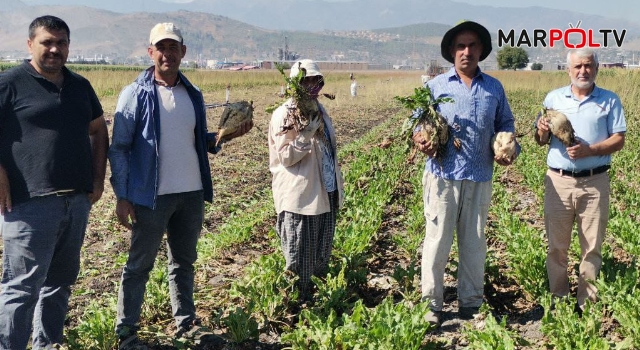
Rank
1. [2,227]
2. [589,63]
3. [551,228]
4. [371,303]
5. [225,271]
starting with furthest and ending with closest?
1. [225,271]
2. [371,303]
3. [551,228]
4. [589,63]
5. [2,227]

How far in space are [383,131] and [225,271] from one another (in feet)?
39.4

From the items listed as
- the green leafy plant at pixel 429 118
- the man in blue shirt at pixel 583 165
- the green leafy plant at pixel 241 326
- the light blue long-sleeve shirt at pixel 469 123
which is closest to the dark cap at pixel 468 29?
the light blue long-sleeve shirt at pixel 469 123

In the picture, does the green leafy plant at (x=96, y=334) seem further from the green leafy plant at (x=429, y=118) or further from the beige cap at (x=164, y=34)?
the green leafy plant at (x=429, y=118)

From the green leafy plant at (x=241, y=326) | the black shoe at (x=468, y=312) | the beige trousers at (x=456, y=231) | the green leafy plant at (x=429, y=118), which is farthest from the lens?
the black shoe at (x=468, y=312)

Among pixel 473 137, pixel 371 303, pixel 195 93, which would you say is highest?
pixel 195 93

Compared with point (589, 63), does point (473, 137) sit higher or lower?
lower

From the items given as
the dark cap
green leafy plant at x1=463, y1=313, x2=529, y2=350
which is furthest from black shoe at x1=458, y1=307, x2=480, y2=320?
the dark cap

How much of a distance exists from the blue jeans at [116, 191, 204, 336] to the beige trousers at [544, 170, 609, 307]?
258 centimetres

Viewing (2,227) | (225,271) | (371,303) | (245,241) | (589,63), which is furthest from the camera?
(245,241)

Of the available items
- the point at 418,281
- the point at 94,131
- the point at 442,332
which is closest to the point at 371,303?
the point at 418,281

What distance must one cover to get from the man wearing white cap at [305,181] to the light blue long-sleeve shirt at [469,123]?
86 cm

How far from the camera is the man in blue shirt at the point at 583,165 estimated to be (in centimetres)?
443

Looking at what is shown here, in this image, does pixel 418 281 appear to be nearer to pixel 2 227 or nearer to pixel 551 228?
pixel 551 228

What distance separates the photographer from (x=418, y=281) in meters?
5.26
